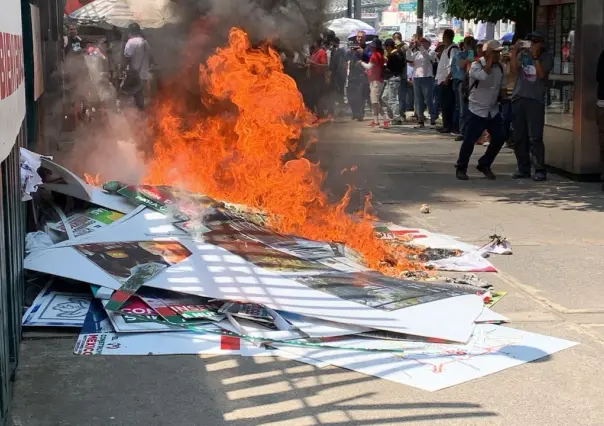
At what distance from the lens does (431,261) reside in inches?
270

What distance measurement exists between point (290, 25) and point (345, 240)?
2966mm

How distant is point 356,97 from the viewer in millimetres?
20203

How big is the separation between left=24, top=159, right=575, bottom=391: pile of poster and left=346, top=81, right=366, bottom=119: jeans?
14221 millimetres

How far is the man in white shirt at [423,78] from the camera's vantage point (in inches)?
739

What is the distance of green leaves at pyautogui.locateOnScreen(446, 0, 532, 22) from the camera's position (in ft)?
51.6

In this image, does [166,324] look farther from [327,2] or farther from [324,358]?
[327,2]

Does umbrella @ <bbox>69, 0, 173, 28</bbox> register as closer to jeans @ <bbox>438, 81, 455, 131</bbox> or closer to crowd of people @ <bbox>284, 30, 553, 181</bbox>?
crowd of people @ <bbox>284, 30, 553, 181</bbox>

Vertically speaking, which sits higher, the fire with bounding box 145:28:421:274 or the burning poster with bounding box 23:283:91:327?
the fire with bounding box 145:28:421:274

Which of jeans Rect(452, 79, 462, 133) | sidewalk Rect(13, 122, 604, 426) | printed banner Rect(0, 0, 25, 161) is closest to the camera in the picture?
printed banner Rect(0, 0, 25, 161)

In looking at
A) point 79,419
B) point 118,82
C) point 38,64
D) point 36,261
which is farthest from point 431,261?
point 118,82

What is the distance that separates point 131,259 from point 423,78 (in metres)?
14.3

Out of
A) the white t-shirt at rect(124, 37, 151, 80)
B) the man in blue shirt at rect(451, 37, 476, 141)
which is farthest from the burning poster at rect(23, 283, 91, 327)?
the man in blue shirt at rect(451, 37, 476, 141)

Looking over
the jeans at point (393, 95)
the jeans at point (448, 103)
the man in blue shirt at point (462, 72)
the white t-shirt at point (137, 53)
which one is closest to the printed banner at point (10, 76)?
the white t-shirt at point (137, 53)

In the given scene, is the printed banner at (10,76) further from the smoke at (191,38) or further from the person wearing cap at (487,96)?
the person wearing cap at (487,96)
